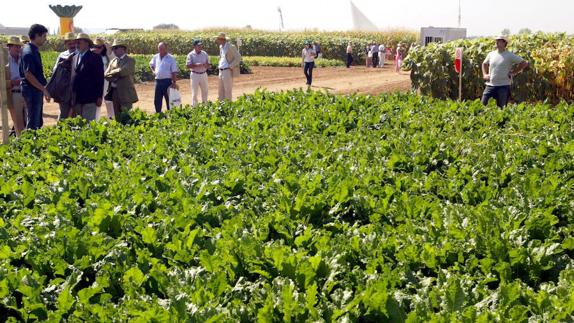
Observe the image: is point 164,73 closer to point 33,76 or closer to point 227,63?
point 227,63

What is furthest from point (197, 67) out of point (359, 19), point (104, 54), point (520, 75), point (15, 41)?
point (359, 19)

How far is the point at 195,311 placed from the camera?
10.3ft

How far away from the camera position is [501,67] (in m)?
12.5

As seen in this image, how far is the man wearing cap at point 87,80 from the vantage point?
10.8 metres

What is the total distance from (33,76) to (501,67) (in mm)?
7782

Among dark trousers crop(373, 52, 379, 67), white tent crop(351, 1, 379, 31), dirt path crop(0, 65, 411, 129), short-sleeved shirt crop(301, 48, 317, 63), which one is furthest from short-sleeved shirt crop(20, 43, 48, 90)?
white tent crop(351, 1, 379, 31)

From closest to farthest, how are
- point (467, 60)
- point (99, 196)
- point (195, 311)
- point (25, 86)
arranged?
1. point (195, 311)
2. point (99, 196)
3. point (25, 86)
4. point (467, 60)

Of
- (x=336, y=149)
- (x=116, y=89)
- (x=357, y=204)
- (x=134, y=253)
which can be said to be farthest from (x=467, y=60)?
(x=134, y=253)

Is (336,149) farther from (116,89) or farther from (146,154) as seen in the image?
(116,89)

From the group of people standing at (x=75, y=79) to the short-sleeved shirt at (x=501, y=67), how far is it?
20.6 feet

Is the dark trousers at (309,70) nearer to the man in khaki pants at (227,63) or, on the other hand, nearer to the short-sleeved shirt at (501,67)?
the man in khaki pants at (227,63)

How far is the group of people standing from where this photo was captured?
11.0 meters

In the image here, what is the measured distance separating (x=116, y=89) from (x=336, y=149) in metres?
7.04

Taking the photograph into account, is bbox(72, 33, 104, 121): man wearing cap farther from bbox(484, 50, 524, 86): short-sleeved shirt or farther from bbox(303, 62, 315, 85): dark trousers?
bbox(303, 62, 315, 85): dark trousers
